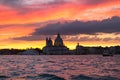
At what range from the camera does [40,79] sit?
50.3 meters

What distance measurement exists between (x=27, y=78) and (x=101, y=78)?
9.98 meters

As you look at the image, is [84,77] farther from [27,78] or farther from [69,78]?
[27,78]

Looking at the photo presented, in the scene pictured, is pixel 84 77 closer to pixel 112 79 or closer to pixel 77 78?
pixel 77 78

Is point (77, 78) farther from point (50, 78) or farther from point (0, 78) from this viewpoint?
point (0, 78)

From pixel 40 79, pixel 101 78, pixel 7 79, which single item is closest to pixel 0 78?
pixel 7 79

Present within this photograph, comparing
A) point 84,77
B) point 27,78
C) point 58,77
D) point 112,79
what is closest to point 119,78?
point 112,79

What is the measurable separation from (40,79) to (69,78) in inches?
163

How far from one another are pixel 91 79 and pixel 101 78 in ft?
5.58

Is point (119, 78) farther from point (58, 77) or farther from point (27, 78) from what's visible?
point (27, 78)

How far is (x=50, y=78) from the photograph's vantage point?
51719 mm

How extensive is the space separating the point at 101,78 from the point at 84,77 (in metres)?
2.66

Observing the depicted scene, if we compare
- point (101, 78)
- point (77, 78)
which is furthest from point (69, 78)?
point (101, 78)

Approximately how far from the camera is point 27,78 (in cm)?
5122

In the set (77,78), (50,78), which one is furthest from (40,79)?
(77,78)
